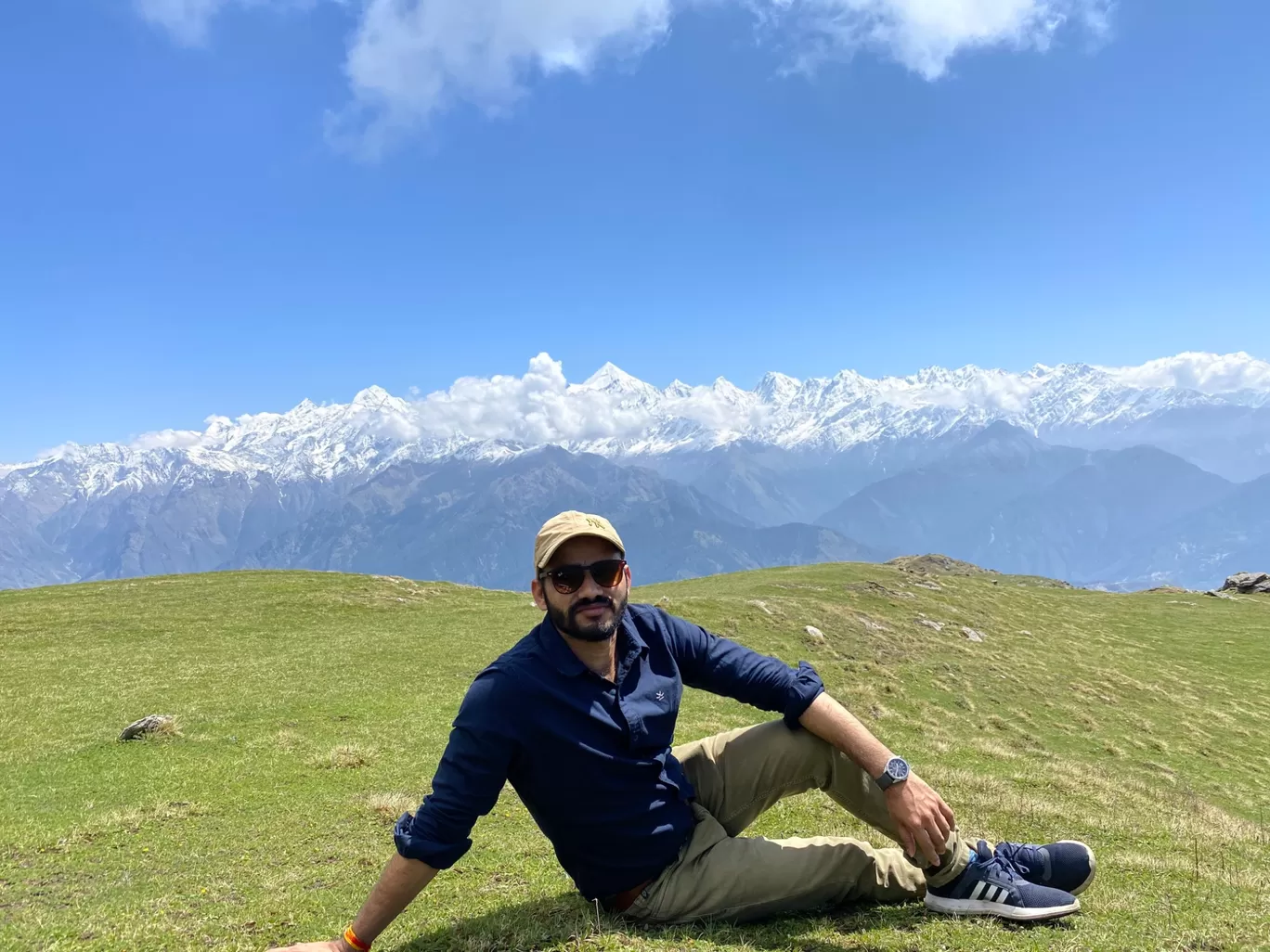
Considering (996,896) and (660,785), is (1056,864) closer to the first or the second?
(996,896)

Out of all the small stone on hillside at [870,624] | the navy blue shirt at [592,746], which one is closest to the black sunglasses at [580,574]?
the navy blue shirt at [592,746]

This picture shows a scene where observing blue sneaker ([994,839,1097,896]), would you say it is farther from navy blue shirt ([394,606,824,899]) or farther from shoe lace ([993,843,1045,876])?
navy blue shirt ([394,606,824,899])

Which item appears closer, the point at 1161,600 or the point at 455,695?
the point at 455,695

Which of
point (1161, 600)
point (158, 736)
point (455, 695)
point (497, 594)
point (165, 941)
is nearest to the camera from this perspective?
point (165, 941)

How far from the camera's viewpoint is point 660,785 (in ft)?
20.9

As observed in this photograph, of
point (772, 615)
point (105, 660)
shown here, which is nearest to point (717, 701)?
point (772, 615)

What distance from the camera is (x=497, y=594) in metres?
49.9

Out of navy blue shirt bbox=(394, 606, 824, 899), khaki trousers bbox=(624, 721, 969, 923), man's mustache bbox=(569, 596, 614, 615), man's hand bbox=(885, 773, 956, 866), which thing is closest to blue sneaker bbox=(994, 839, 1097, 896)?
khaki trousers bbox=(624, 721, 969, 923)

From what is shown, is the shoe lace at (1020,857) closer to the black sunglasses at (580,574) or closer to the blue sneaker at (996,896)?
the blue sneaker at (996,896)

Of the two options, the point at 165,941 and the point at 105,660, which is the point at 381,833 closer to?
the point at 165,941

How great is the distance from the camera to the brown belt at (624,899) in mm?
6547

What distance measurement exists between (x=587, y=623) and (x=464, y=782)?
5.34 feet

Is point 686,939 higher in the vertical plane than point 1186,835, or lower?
higher

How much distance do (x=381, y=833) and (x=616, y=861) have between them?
7.61 m
